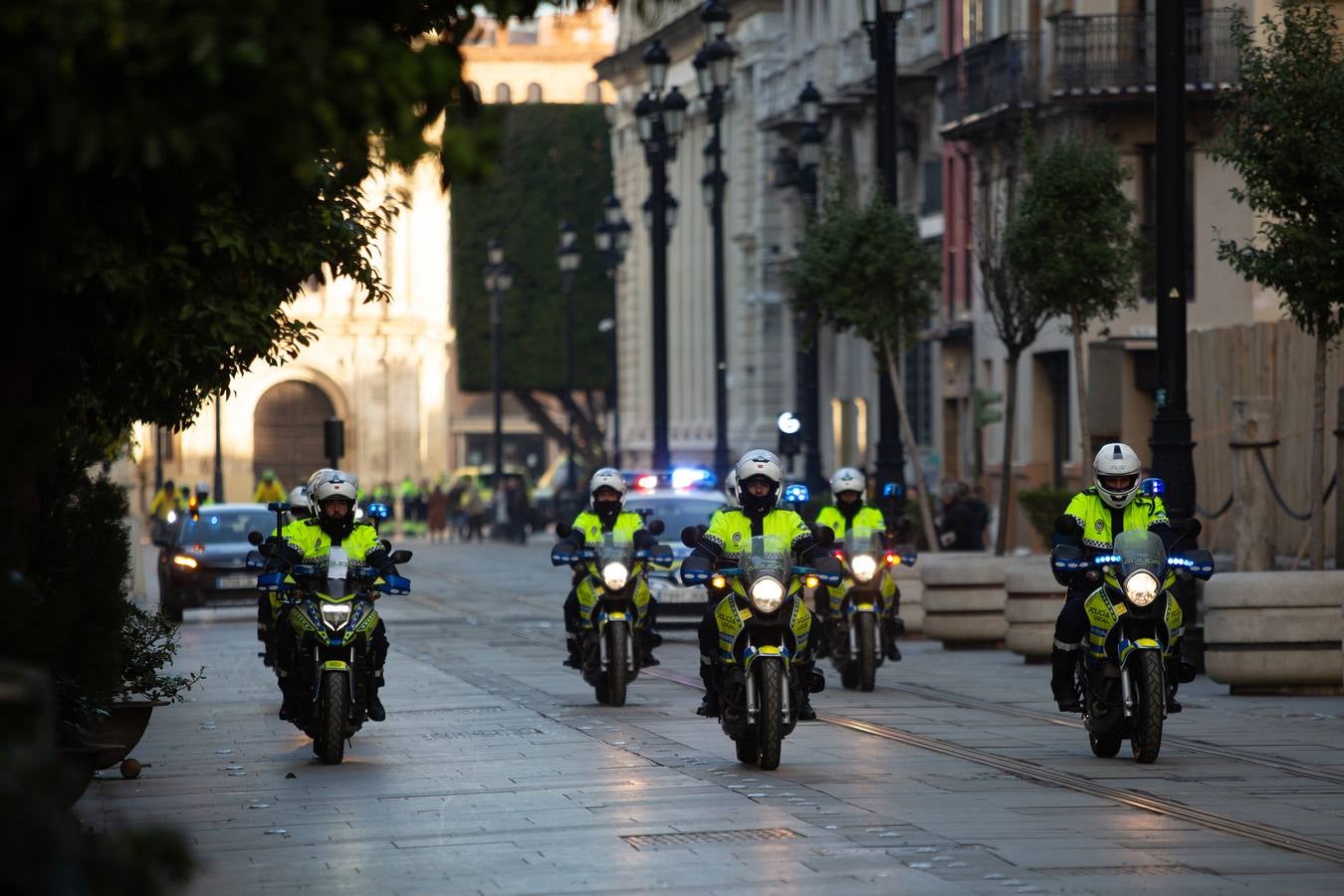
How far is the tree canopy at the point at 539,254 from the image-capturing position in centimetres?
8619

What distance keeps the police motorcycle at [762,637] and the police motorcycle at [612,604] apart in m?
4.11

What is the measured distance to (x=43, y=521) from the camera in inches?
514

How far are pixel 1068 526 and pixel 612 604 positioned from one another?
5.10 meters

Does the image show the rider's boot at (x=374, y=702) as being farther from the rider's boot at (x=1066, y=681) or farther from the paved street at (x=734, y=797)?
the rider's boot at (x=1066, y=681)

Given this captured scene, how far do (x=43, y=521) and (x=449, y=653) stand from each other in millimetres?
12708

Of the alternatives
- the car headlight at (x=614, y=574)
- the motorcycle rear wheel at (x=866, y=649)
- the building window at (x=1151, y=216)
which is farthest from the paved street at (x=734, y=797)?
the building window at (x=1151, y=216)

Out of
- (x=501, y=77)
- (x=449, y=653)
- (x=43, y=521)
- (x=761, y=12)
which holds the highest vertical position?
(x=501, y=77)

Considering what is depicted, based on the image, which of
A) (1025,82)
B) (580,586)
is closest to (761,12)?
(1025,82)

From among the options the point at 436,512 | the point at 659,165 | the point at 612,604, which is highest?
the point at 659,165

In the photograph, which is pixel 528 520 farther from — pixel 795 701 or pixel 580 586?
pixel 795 701

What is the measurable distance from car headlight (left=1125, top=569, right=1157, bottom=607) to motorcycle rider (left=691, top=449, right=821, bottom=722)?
1756 millimetres

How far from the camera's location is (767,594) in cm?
1416

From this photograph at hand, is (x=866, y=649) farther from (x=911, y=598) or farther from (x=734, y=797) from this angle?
(x=911, y=598)

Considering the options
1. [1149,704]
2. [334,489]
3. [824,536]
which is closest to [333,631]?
[334,489]
